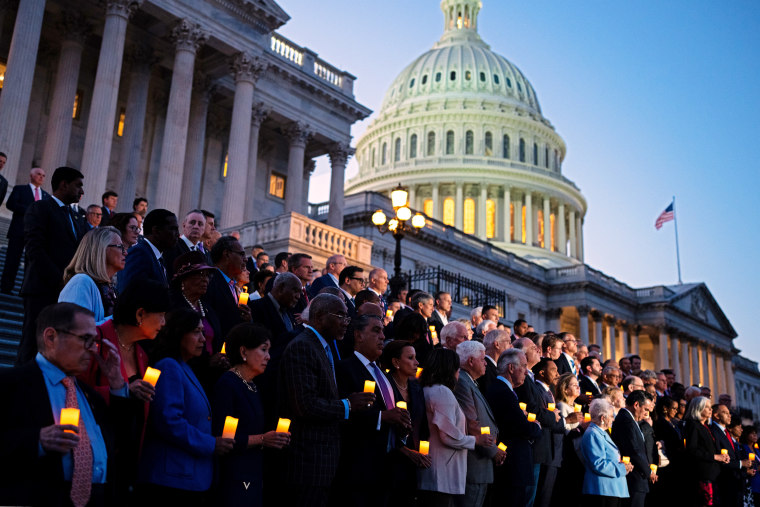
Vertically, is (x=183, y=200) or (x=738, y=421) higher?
(x=183, y=200)

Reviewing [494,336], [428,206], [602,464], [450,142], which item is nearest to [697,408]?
[602,464]

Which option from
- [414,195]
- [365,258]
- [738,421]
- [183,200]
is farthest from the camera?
[414,195]

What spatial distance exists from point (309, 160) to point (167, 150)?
13.4 meters

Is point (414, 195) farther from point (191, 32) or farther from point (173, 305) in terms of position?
point (173, 305)

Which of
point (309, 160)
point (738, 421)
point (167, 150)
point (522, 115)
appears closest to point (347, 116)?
point (309, 160)

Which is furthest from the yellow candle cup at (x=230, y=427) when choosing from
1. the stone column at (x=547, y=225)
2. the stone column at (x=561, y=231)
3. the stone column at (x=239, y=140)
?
the stone column at (x=561, y=231)

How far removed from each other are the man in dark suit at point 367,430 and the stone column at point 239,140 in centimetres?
1898

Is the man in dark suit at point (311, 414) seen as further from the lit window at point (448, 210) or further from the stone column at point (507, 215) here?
the lit window at point (448, 210)

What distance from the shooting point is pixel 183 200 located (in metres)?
28.0

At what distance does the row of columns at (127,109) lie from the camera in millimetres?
20062

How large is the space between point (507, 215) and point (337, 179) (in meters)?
46.8

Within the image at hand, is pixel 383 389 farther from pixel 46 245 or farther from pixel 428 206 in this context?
A: pixel 428 206

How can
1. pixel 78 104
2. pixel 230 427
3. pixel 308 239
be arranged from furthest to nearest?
pixel 78 104, pixel 308 239, pixel 230 427

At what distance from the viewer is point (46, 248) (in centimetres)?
802
